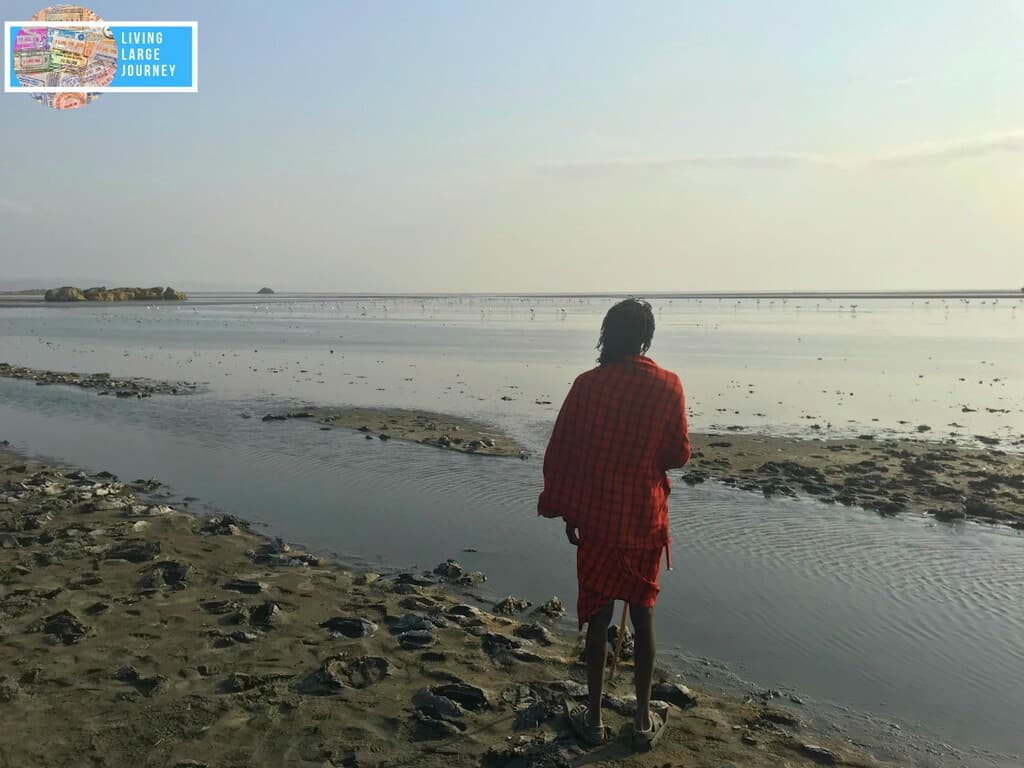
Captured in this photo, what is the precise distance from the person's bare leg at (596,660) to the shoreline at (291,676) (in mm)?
227

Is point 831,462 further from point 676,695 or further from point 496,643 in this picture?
point 496,643

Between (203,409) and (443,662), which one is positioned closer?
(443,662)

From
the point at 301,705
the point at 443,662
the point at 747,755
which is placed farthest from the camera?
the point at 443,662

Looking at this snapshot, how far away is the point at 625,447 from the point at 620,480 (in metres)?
0.21

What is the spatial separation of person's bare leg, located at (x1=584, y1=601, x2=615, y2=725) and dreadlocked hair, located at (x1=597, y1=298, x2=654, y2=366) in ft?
5.29

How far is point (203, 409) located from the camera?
62.1ft

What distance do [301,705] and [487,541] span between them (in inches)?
174

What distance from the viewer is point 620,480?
4527 millimetres

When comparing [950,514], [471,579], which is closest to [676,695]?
[471,579]

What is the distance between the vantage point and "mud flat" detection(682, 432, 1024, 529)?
430 inches

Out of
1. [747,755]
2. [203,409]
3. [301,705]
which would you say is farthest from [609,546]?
[203,409]

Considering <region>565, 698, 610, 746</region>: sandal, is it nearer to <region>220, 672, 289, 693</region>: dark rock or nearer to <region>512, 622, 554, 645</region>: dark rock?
<region>512, 622, 554, 645</region>: dark rock

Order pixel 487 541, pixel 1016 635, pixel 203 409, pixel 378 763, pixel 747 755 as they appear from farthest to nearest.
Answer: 1. pixel 203 409
2. pixel 487 541
3. pixel 1016 635
4. pixel 747 755
5. pixel 378 763

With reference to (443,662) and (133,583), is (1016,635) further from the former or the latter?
(133,583)
